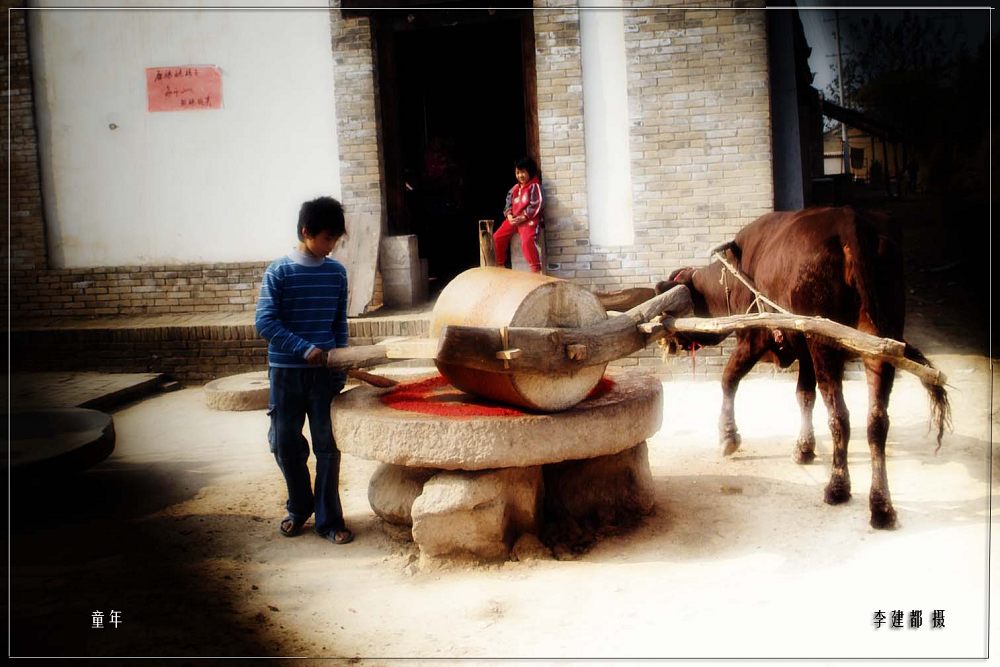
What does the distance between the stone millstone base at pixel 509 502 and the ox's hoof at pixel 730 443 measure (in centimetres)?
114

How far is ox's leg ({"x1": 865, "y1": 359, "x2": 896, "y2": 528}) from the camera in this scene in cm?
399

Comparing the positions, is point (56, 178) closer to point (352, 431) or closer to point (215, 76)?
point (215, 76)

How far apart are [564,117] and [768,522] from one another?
4.70m

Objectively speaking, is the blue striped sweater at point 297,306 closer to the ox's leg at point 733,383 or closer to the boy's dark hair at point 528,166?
the ox's leg at point 733,383

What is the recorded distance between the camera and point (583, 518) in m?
4.23

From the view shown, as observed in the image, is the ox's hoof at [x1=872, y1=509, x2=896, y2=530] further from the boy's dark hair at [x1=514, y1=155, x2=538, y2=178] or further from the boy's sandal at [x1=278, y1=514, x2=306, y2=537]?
the boy's dark hair at [x1=514, y1=155, x2=538, y2=178]

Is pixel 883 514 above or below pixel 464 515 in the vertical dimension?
below

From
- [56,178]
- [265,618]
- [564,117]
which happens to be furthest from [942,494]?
[56,178]

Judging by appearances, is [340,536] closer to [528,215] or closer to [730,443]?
[730,443]

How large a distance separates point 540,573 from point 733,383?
93.7 inches

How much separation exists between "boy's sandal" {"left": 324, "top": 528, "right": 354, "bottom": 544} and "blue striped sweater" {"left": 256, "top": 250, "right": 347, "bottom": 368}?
85 cm

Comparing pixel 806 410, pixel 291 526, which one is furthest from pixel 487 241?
pixel 291 526

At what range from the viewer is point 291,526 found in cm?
424

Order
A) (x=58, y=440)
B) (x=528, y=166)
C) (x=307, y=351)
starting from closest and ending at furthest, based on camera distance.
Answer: (x=307, y=351) → (x=58, y=440) → (x=528, y=166)
